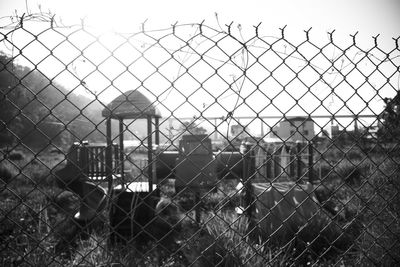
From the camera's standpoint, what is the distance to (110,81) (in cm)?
121

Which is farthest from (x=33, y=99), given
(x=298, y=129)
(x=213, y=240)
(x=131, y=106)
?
(x=131, y=106)

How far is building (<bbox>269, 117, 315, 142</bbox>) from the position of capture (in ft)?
5.35

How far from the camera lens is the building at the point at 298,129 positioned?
1.63 m

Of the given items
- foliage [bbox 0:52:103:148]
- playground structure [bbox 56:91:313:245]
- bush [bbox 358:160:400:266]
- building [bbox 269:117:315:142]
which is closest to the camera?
foliage [bbox 0:52:103:148]

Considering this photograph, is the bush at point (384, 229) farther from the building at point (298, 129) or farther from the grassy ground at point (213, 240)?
the building at point (298, 129)

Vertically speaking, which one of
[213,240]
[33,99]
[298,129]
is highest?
[33,99]

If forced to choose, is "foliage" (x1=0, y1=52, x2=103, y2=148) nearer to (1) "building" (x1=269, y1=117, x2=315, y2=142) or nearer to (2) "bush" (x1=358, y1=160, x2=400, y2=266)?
(1) "building" (x1=269, y1=117, x2=315, y2=142)

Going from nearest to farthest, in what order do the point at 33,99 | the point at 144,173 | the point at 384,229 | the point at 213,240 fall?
the point at 33,99, the point at 384,229, the point at 213,240, the point at 144,173

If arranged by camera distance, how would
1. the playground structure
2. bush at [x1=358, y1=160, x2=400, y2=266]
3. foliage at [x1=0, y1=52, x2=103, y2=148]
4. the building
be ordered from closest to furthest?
foliage at [x1=0, y1=52, x2=103, y2=148], the building, bush at [x1=358, y1=160, x2=400, y2=266], the playground structure

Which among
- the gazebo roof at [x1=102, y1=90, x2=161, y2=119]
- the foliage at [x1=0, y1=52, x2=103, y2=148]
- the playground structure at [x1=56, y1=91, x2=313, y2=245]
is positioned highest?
the foliage at [x1=0, y1=52, x2=103, y2=148]

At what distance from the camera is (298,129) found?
263 cm

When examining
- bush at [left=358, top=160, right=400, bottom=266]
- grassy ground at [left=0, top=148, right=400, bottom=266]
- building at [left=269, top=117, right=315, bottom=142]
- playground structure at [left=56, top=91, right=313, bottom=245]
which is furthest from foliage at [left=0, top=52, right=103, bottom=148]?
bush at [left=358, top=160, right=400, bottom=266]

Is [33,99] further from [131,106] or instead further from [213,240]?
[131,106]

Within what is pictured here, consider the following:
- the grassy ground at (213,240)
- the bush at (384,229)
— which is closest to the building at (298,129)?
the grassy ground at (213,240)
